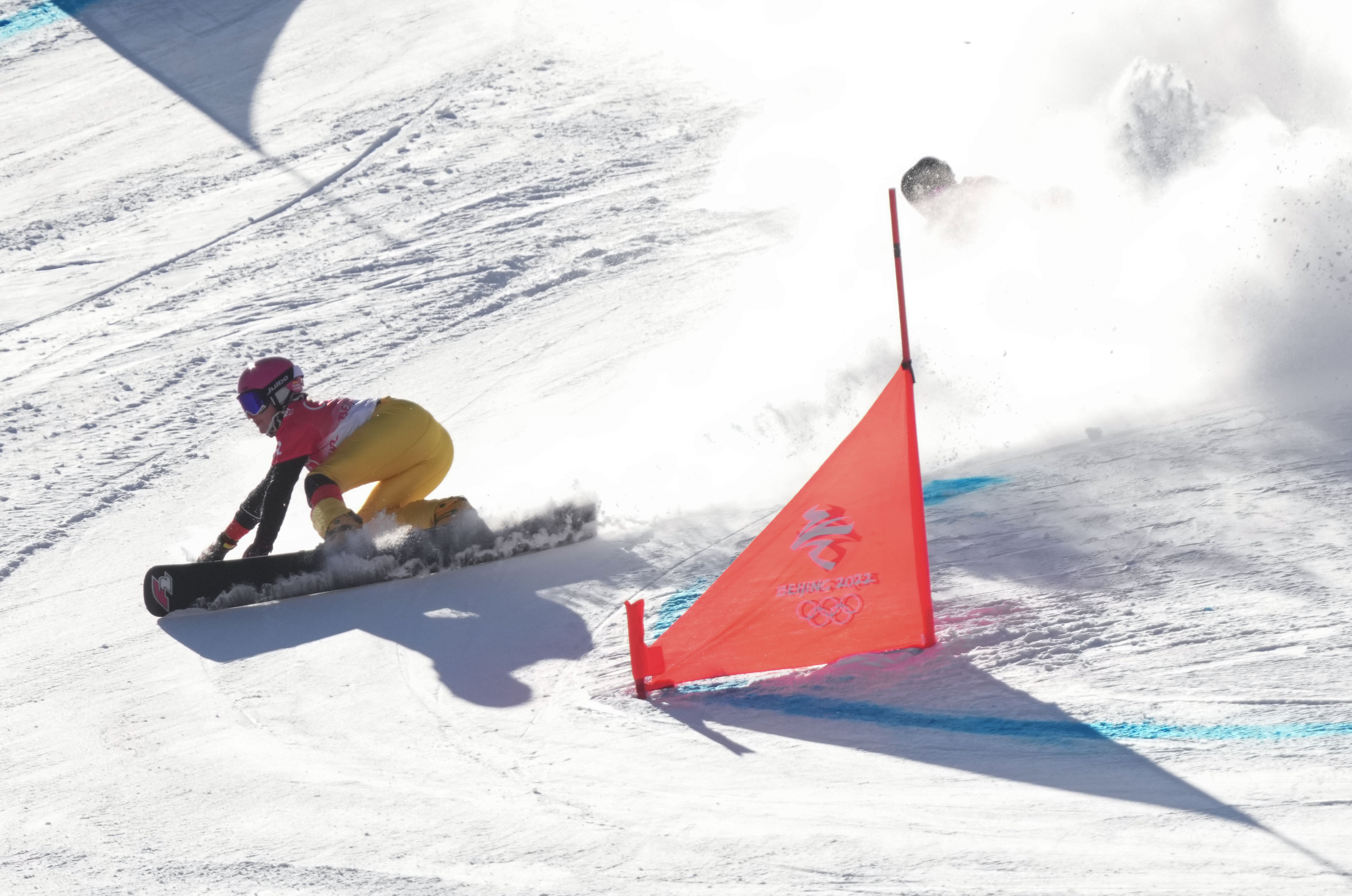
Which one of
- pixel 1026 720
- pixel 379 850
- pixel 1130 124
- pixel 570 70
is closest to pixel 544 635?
pixel 379 850

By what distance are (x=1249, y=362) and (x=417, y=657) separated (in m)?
4.48

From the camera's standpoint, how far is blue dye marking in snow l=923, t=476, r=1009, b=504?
5570mm

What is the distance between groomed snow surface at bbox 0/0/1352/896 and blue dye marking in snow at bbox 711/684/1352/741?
2cm

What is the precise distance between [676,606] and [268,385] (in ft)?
6.97

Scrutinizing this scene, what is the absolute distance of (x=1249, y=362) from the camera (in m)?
6.45

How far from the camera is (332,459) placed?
557cm

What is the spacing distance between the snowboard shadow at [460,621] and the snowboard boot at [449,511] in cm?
24

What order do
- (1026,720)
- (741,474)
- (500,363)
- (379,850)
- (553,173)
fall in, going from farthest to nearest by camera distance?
(553,173) → (500,363) → (741,474) → (1026,720) → (379,850)

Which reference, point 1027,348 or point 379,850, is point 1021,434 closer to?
point 1027,348

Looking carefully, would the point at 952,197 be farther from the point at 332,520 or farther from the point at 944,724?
the point at 944,724

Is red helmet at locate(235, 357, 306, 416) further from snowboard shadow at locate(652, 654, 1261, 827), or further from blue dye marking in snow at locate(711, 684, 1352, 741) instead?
blue dye marking in snow at locate(711, 684, 1352, 741)

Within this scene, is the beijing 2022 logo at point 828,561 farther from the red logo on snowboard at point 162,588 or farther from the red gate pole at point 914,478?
the red logo on snowboard at point 162,588

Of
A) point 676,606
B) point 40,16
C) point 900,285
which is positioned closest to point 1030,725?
point 900,285

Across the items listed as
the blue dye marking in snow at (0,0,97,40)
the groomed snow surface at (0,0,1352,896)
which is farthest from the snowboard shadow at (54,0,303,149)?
the groomed snow surface at (0,0,1352,896)
